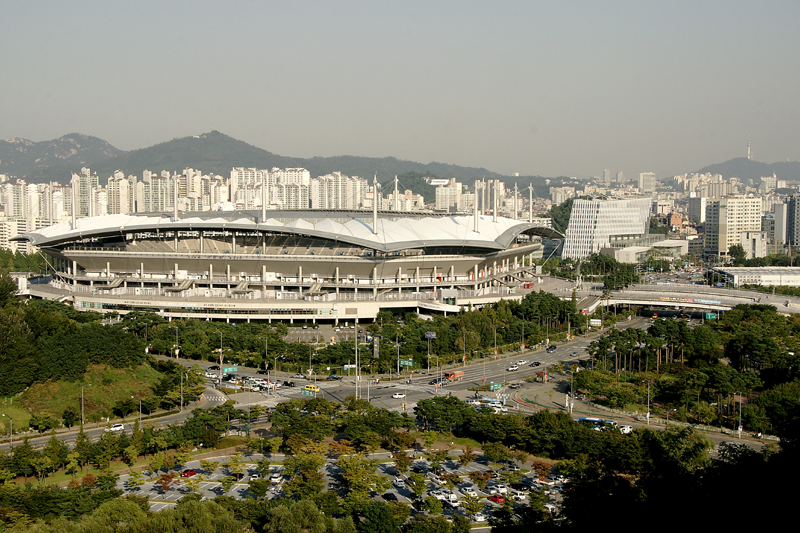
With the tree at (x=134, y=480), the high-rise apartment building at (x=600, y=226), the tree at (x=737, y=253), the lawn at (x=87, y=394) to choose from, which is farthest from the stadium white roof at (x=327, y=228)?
the tree at (x=737, y=253)

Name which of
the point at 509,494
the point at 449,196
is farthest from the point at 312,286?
the point at 449,196

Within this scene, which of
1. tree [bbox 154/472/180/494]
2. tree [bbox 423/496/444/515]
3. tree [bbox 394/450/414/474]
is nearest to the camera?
tree [bbox 423/496/444/515]

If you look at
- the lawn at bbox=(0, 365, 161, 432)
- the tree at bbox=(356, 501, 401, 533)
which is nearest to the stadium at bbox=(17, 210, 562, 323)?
the lawn at bbox=(0, 365, 161, 432)

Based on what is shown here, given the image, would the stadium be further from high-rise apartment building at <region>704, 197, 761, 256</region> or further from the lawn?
high-rise apartment building at <region>704, 197, 761, 256</region>

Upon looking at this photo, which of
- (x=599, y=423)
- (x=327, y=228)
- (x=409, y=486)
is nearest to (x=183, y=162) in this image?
(x=327, y=228)

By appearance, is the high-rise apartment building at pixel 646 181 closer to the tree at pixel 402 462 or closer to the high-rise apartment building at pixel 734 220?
the high-rise apartment building at pixel 734 220

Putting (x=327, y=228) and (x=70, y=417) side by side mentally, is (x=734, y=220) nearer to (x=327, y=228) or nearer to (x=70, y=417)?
(x=327, y=228)
